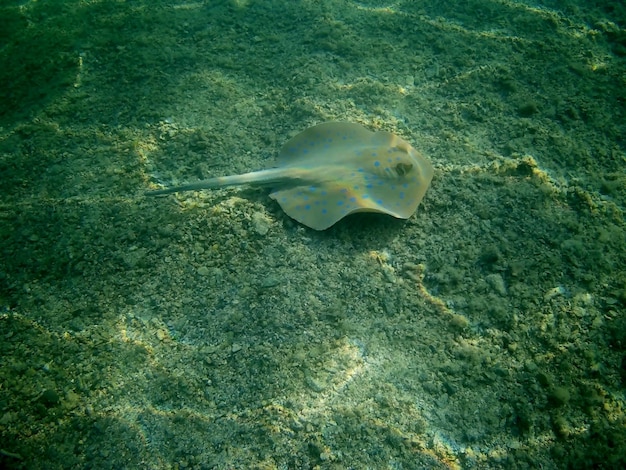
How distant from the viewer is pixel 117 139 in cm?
427

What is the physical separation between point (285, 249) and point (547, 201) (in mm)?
2562

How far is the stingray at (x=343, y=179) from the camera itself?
346cm

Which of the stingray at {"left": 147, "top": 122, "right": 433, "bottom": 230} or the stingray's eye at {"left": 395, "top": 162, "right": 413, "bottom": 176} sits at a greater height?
the stingray's eye at {"left": 395, "top": 162, "right": 413, "bottom": 176}

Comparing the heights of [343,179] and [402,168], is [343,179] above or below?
below

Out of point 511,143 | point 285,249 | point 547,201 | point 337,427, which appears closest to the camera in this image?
point 337,427

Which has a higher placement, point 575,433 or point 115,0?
point 115,0

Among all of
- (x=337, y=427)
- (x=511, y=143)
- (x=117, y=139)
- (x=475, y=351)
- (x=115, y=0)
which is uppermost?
(x=115, y=0)

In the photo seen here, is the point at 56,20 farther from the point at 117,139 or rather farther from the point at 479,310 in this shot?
the point at 479,310

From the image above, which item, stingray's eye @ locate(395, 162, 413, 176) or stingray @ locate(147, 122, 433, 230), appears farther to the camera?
stingray's eye @ locate(395, 162, 413, 176)

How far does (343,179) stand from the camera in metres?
3.62

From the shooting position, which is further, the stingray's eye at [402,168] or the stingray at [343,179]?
the stingray's eye at [402,168]

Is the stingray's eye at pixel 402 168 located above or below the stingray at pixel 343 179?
above

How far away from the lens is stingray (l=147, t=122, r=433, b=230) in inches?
136

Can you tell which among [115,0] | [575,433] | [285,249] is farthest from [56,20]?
[575,433]
